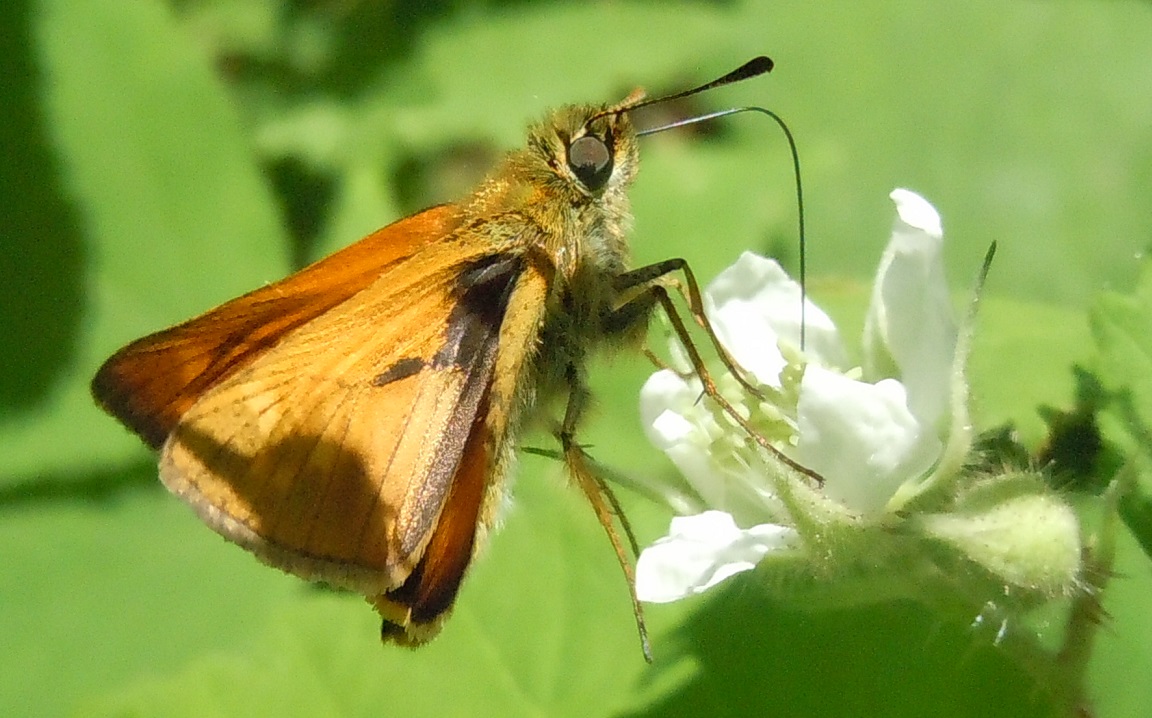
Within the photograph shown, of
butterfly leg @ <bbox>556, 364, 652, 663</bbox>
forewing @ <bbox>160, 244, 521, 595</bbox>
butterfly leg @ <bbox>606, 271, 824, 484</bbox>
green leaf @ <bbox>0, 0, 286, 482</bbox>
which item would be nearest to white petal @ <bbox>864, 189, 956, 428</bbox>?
butterfly leg @ <bbox>606, 271, 824, 484</bbox>

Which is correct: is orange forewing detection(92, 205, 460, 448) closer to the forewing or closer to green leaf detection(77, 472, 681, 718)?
the forewing

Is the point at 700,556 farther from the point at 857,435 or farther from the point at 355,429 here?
the point at 355,429

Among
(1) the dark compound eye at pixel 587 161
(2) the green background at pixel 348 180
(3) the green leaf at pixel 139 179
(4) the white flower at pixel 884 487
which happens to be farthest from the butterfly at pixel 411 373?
(3) the green leaf at pixel 139 179

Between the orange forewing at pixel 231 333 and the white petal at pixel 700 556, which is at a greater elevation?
the orange forewing at pixel 231 333

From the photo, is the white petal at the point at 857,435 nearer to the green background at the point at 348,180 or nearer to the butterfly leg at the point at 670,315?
the butterfly leg at the point at 670,315

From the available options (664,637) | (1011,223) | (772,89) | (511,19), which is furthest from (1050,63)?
(664,637)

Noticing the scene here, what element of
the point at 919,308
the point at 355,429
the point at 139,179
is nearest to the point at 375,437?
the point at 355,429

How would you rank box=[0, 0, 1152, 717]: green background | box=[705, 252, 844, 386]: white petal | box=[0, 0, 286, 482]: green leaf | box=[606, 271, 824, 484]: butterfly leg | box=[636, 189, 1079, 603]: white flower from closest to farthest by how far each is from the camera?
box=[636, 189, 1079, 603]: white flower < box=[606, 271, 824, 484]: butterfly leg < box=[705, 252, 844, 386]: white petal < box=[0, 0, 1152, 717]: green background < box=[0, 0, 286, 482]: green leaf
